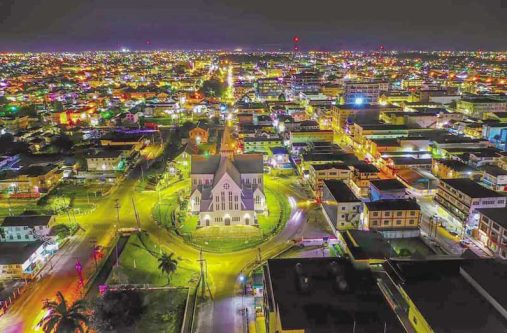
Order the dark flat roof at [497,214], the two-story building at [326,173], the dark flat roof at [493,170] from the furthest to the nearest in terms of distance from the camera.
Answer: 1. the two-story building at [326,173]
2. the dark flat roof at [493,170]
3. the dark flat roof at [497,214]

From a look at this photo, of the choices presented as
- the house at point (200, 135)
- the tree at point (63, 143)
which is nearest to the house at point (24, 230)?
the tree at point (63, 143)

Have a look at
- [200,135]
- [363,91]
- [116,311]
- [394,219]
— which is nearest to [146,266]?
[116,311]

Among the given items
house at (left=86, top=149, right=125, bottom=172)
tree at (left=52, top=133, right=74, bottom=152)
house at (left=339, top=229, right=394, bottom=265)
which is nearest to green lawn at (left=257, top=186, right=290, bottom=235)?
house at (left=339, top=229, right=394, bottom=265)

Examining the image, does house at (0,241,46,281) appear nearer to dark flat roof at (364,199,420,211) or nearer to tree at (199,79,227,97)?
dark flat roof at (364,199,420,211)

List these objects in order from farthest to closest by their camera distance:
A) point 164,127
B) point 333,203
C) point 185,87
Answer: point 185,87, point 164,127, point 333,203

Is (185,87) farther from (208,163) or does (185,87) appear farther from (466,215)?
(466,215)

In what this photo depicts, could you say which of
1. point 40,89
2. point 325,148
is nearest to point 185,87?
point 40,89

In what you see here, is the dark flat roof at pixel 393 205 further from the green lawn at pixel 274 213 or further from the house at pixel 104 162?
the house at pixel 104 162
